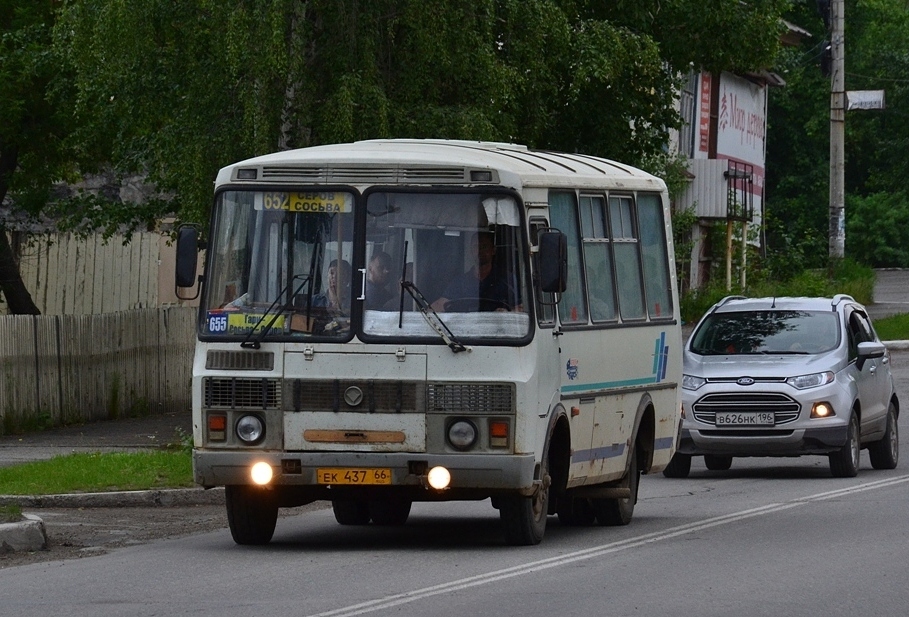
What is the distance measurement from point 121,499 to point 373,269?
4.92 meters

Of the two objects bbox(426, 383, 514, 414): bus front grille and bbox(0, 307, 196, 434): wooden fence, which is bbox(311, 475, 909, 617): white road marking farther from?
bbox(0, 307, 196, 434): wooden fence

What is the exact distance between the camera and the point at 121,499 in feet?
51.6

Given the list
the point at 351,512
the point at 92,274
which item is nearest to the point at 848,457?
the point at 351,512

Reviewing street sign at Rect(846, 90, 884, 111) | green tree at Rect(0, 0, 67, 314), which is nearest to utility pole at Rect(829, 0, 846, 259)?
street sign at Rect(846, 90, 884, 111)

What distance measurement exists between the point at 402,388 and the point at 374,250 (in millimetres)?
919

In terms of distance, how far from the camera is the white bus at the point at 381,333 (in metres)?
11.6

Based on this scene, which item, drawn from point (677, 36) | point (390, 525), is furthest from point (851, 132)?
point (390, 525)

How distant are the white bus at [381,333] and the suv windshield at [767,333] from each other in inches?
282

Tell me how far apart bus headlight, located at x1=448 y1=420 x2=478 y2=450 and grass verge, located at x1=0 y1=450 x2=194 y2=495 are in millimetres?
5231

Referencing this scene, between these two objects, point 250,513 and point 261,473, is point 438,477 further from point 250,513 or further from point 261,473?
point 250,513

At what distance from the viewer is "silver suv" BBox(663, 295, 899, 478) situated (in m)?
18.3

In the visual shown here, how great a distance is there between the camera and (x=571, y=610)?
9.23 metres

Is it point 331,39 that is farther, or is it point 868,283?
point 868,283

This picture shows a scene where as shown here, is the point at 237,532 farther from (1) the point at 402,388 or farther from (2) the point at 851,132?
(2) the point at 851,132
